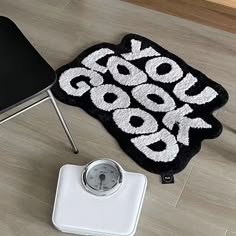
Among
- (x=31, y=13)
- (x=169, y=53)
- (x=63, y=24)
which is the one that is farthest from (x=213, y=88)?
(x=31, y=13)

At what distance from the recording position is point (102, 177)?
1697 mm

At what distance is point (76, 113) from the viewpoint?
76.5 inches

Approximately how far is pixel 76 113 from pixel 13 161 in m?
0.29

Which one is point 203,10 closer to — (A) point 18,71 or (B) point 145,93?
(B) point 145,93

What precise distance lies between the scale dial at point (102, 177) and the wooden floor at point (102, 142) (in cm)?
10

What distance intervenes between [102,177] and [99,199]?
2.9 inches

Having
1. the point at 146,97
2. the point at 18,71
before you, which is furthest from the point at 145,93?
the point at 18,71

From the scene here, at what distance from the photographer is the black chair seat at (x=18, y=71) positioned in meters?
1.47

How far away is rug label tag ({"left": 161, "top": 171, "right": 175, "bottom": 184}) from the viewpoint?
1768 mm

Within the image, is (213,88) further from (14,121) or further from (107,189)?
(14,121)

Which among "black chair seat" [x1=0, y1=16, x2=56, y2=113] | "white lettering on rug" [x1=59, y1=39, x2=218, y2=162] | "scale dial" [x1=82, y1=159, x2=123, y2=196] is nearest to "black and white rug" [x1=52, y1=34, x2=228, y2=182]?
"white lettering on rug" [x1=59, y1=39, x2=218, y2=162]

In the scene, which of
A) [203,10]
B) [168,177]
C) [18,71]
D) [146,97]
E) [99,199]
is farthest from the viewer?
[203,10]

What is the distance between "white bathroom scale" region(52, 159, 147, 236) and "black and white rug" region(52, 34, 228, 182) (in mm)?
130

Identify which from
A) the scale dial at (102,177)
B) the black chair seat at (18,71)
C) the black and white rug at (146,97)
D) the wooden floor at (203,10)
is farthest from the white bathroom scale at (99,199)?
the wooden floor at (203,10)
